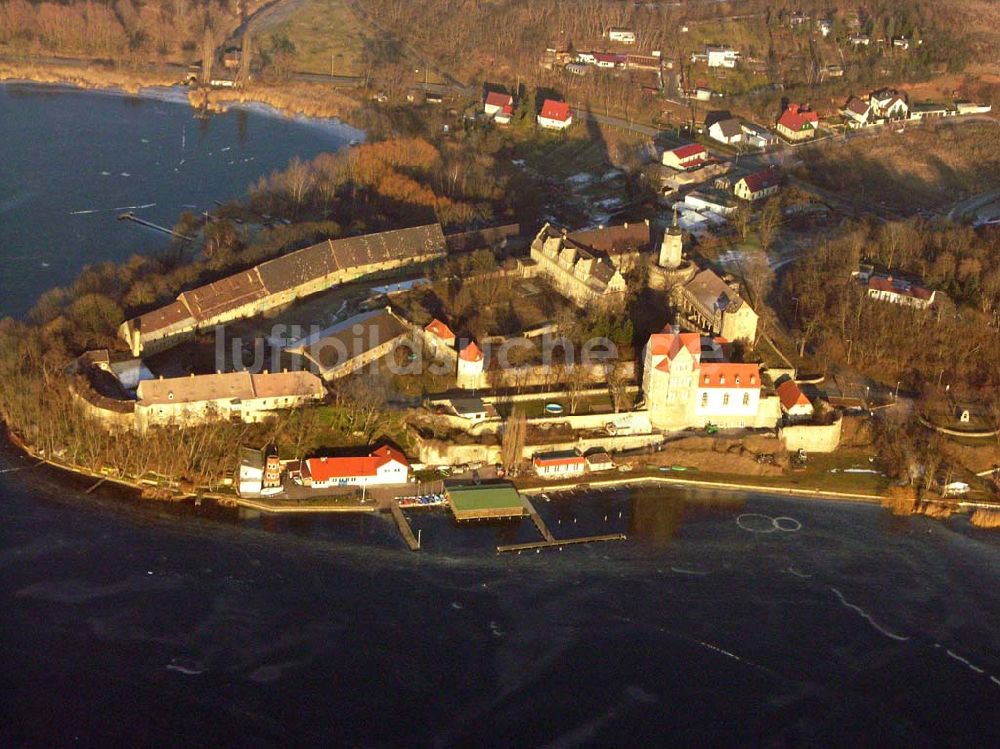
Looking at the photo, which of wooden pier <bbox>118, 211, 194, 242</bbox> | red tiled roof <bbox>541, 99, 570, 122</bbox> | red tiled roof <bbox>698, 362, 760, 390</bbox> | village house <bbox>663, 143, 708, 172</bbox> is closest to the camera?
red tiled roof <bbox>698, 362, 760, 390</bbox>

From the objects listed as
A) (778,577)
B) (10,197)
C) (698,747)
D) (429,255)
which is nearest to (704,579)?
(778,577)

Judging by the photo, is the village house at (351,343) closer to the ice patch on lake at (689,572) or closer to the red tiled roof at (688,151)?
the ice patch on lake at (689,572)

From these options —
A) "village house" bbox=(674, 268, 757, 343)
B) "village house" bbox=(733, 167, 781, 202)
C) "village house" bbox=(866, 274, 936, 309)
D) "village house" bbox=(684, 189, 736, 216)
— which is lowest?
"village house" bbox=(674, 268, 757, 343)

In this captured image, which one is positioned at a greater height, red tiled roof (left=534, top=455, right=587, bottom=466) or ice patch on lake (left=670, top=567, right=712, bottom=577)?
red tiled roof (left=534, top=455, right=587, bottom=466)

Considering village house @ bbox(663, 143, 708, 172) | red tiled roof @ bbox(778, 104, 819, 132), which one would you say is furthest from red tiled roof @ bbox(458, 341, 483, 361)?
red tiled roof @ bbox(778, 104, 819, 132)

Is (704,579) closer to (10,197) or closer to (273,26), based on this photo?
(10,197)

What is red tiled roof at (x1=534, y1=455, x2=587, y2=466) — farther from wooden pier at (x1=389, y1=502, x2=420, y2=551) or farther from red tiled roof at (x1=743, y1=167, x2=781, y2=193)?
red tiled roof at (x1=743, y1=167, x2=781, y2=193)

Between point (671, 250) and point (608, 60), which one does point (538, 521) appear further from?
point (608, 60)
